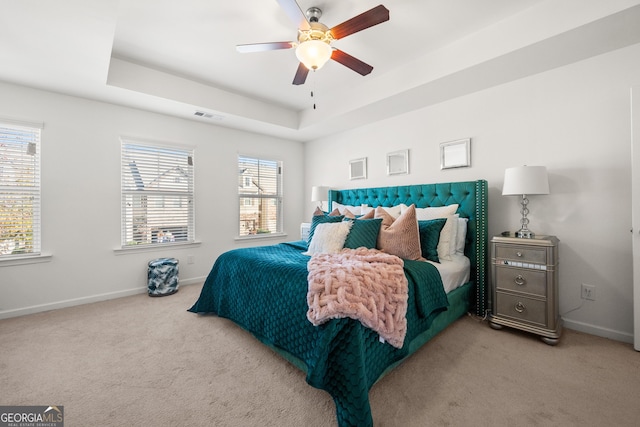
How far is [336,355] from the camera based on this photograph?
1.40 metres

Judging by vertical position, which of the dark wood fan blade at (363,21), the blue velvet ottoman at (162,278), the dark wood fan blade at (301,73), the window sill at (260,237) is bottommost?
the blue velvet ottoman at (162,278)

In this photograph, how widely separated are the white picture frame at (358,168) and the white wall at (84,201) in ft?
7.21

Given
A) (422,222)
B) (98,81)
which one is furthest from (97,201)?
(422,222)

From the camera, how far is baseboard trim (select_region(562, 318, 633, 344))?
2152mm

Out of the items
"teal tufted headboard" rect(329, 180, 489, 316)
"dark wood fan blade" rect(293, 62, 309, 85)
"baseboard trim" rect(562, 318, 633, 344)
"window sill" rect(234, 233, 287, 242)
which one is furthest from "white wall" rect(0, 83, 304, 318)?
"baseboard trim" rect(562, 318, 633, 344)

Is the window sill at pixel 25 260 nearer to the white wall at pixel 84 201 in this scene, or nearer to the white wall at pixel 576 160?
the white wall at pixel 84 201

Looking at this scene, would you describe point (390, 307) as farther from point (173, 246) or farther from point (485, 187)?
point (173, 246)

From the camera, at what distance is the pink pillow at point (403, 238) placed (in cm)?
235

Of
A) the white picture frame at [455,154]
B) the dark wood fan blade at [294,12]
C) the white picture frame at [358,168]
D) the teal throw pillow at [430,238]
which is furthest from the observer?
the white picture frame at [358,168]

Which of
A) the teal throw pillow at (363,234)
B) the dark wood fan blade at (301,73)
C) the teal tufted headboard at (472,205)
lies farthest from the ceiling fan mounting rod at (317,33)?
the teal tufted headboard at (472,205)

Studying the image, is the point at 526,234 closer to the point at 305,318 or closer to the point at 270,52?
the point at 305,318

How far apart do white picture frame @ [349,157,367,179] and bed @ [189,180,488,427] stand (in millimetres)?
652

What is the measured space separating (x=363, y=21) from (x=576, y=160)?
2.21 metres

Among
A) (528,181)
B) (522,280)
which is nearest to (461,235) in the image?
(522,280)
